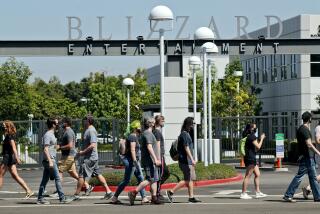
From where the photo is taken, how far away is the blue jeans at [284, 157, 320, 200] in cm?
1833

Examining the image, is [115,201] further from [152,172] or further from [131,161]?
[152,172]

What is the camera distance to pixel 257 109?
7231cm

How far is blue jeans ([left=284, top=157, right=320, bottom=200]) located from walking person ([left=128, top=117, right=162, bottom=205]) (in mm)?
2796

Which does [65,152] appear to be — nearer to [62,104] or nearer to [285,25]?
[285,25]

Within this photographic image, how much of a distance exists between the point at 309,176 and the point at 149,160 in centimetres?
330

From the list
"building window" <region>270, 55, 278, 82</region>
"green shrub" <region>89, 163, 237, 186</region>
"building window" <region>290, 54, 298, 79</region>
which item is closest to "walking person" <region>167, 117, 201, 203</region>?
"green shrub" <region>89, 163, 237, 186</region>

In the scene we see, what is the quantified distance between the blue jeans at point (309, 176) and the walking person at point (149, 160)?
9.17ft

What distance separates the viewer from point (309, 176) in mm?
18391

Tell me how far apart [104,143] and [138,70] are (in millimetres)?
64592

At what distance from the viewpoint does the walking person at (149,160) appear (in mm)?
17938

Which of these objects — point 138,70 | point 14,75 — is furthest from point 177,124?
point 138,70

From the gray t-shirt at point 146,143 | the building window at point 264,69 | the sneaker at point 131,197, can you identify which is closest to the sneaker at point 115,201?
the sneaker at point 131,197

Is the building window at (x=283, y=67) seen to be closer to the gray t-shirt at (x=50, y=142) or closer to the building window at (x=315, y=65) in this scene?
the building window at (x=315, y=65)

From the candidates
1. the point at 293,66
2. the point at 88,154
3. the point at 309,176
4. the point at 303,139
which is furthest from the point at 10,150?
the point at 293,66
